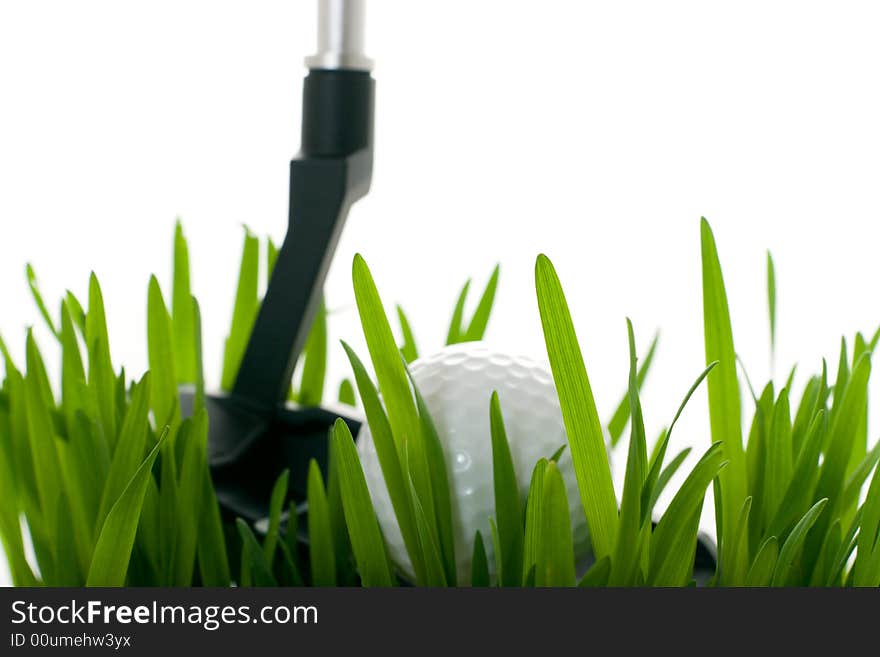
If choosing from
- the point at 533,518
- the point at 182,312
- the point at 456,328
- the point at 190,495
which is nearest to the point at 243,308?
the point at 182,312

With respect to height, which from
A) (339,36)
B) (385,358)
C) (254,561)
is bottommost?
(254,561)

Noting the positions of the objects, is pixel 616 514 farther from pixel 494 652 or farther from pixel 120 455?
pixel 120 455

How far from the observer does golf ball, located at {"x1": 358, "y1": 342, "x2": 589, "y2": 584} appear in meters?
0.39

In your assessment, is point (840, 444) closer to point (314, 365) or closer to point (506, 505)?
point (506, 505)

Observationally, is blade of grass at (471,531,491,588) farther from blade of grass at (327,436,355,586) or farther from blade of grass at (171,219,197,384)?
blade of grass at (171,219,197,384)

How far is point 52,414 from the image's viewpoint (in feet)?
1.56

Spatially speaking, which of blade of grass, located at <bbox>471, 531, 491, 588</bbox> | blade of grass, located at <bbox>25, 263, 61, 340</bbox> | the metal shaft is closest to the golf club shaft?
the metal shaft

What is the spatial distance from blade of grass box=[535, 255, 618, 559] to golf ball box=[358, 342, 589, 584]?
0.04 m

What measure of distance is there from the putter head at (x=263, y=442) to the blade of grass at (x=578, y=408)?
0.74 feet

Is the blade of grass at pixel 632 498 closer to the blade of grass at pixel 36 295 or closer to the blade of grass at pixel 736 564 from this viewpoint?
the blade of grass at pixel 736 564

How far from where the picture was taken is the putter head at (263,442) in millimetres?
554

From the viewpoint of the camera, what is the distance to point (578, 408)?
1.07ft

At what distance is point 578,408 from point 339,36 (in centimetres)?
27

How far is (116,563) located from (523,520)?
153mm
